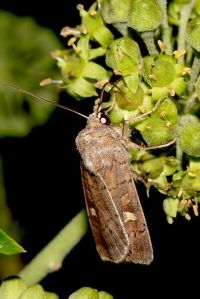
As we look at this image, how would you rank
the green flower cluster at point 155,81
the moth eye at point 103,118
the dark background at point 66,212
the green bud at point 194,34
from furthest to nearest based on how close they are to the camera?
the dark background at point 66,212 → the moth eye at point 103,118 → the green flower cluster at point 155,81 → the green bud at point 194,34

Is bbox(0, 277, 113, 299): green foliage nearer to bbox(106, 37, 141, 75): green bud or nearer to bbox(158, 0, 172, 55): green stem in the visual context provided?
bbox(106, 37, 141, 75): green bud

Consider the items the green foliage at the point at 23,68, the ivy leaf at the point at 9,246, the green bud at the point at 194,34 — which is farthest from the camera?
the green foliage at the point at 23,68

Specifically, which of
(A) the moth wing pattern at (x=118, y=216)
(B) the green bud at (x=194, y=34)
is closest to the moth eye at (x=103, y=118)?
(A) the moth wing pattern at (x=118, y=216)

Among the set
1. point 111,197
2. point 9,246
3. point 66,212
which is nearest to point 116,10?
point 111,197

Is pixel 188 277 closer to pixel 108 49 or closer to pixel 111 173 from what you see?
pixel 111 173

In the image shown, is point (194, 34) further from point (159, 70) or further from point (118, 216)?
point (118, 216)

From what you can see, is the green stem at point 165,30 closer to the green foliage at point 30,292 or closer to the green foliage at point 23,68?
the green foliage at point 30,292

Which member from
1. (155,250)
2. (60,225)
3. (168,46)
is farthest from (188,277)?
(168,46)
